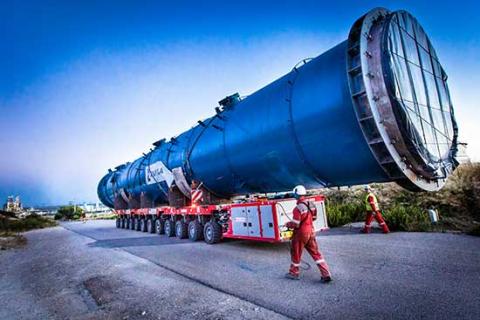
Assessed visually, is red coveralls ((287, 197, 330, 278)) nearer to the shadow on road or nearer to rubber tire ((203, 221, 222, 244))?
rubber tire ((203, 221, 222, 244))

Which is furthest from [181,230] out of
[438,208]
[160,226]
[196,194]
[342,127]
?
[438,208]

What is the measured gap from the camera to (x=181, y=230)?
36.5 feet

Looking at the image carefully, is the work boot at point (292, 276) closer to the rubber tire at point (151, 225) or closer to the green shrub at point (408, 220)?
the green shrub at point (408, 220)

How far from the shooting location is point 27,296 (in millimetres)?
5055

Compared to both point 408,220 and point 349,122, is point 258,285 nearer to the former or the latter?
point 349,122

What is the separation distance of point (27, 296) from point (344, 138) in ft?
20.6

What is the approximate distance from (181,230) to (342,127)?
7.97 m

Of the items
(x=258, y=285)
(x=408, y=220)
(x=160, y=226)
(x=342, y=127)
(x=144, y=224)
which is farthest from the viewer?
(x=144, y=224)

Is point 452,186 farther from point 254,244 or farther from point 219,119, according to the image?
point 219,119

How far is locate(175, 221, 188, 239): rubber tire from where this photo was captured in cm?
1102

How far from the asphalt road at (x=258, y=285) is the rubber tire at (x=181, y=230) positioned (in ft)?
10.2

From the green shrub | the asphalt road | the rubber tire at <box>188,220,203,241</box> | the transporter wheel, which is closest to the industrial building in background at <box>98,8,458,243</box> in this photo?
the rubber tire at <box>188,220,203,241</box>

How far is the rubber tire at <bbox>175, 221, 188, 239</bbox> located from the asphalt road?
3121mm

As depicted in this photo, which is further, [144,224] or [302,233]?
[144,224]
